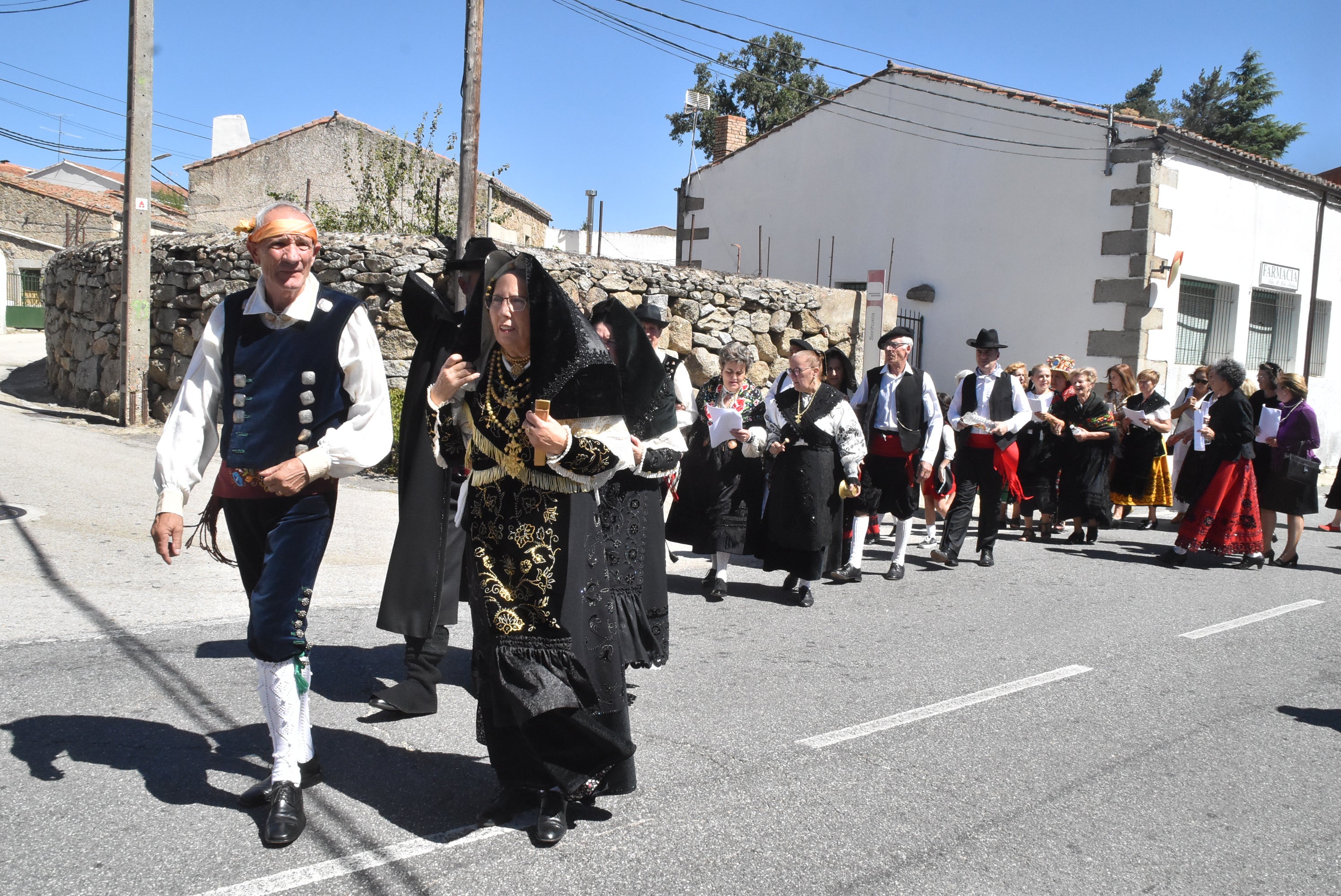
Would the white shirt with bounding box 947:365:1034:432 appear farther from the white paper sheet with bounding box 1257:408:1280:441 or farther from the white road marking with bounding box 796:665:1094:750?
the white road marking with bounding box 796:665:1094:750

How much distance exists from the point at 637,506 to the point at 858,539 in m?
4.09

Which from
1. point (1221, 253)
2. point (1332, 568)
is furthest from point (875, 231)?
point (1332, 568)

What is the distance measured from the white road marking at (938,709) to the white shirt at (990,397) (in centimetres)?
339

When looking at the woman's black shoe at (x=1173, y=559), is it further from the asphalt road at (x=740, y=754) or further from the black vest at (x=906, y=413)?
the black vest at (x=906, y=413)

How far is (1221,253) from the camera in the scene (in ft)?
60.7

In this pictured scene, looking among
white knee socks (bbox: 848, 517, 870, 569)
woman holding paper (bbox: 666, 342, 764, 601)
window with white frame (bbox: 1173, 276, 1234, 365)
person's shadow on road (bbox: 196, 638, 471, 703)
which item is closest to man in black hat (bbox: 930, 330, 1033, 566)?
white knee socks (bbox: 848, 517, 870, 569)

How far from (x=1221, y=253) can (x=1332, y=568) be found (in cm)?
1041

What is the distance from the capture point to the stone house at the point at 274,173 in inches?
1097

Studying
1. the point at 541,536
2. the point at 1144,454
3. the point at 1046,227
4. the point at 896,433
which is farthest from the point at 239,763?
the point at 1046,227

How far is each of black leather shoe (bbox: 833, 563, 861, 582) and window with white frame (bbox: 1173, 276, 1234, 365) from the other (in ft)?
41.2

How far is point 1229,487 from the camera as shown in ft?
31.2

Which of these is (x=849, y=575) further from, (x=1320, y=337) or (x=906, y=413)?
(x=1320, y=337)

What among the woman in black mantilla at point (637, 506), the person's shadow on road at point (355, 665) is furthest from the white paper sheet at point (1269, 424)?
the person's shadow on road at point (355, 665)

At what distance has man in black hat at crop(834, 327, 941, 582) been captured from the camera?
27.0ft
